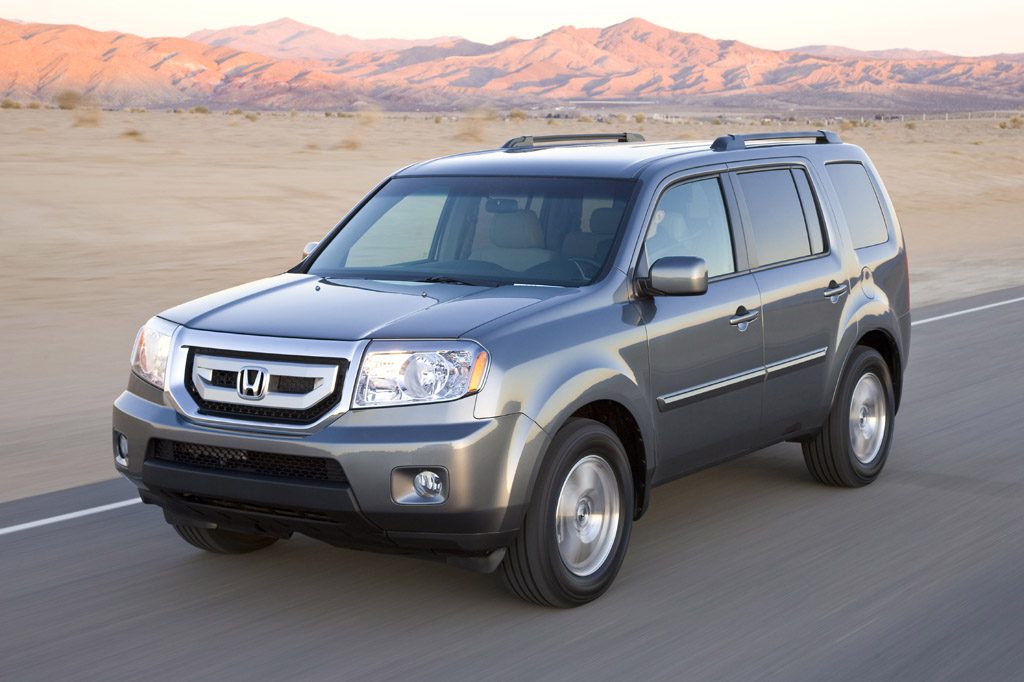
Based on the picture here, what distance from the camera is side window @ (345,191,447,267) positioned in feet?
21.9

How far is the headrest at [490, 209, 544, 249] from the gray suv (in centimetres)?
1

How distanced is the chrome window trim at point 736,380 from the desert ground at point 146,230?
11.5 feet

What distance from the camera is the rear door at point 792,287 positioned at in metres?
6.83

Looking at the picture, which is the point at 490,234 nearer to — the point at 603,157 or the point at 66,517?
the point at 603,157

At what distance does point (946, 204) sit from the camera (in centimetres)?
3198

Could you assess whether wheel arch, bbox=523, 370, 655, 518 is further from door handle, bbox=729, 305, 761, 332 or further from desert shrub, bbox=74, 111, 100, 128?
desert shrub, bbox=74, 111, 100, 128

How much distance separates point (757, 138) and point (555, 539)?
9.14 ft

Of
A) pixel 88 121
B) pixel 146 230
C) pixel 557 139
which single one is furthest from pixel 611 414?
pixel 88 121

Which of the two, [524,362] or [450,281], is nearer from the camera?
[524,362]

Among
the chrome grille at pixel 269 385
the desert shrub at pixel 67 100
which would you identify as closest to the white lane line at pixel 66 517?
the chrome grille at pixel 269 385

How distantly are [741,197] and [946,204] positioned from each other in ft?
87.1

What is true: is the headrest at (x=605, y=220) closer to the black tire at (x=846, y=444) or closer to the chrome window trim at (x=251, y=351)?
the chrome window trim at (x=251, y=351)

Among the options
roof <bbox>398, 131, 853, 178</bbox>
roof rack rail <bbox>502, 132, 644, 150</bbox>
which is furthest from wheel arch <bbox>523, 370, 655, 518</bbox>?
roof rack rail <bbox>502, 132, 644, 150</bbox>

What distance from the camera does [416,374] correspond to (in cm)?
521
